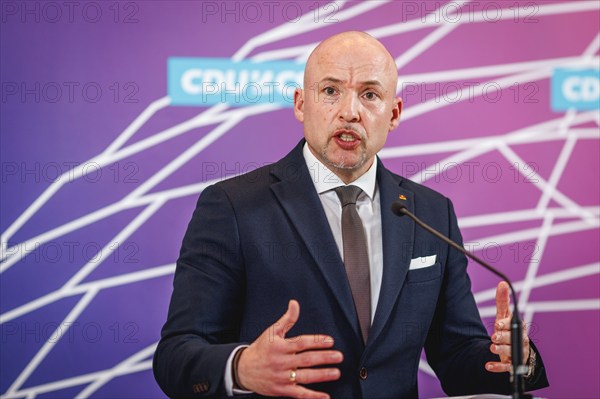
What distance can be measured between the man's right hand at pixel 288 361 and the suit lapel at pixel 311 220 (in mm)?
363

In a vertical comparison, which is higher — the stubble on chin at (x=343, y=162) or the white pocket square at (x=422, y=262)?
the stubble on chin at (x=343, y=162)

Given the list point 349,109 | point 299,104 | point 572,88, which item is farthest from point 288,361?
point 572,88

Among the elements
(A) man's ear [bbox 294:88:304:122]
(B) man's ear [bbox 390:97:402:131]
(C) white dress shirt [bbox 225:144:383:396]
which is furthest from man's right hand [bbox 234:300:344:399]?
(B) man's ear [bbox 390:97:402:131]

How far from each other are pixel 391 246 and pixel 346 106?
0.41m

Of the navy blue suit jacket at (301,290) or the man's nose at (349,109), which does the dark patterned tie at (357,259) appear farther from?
the man's nose at (349,109)

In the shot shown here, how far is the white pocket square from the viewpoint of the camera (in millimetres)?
2373

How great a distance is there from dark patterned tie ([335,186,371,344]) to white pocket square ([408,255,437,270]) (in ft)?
0.48

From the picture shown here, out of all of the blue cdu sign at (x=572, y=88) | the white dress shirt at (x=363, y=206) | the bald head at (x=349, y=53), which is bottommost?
the white dress shirt at (x=363, y=206)

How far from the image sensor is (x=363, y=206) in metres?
2.42

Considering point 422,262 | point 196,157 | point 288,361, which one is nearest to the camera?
point 288,361

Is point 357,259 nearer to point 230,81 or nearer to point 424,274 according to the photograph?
point 424,274

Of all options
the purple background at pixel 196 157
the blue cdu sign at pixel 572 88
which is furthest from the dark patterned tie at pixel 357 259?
the blue cdu sign at pixel 572 88

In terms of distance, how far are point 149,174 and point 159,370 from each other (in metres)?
1.34

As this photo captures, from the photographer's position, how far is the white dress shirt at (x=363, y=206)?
7.59 ft
